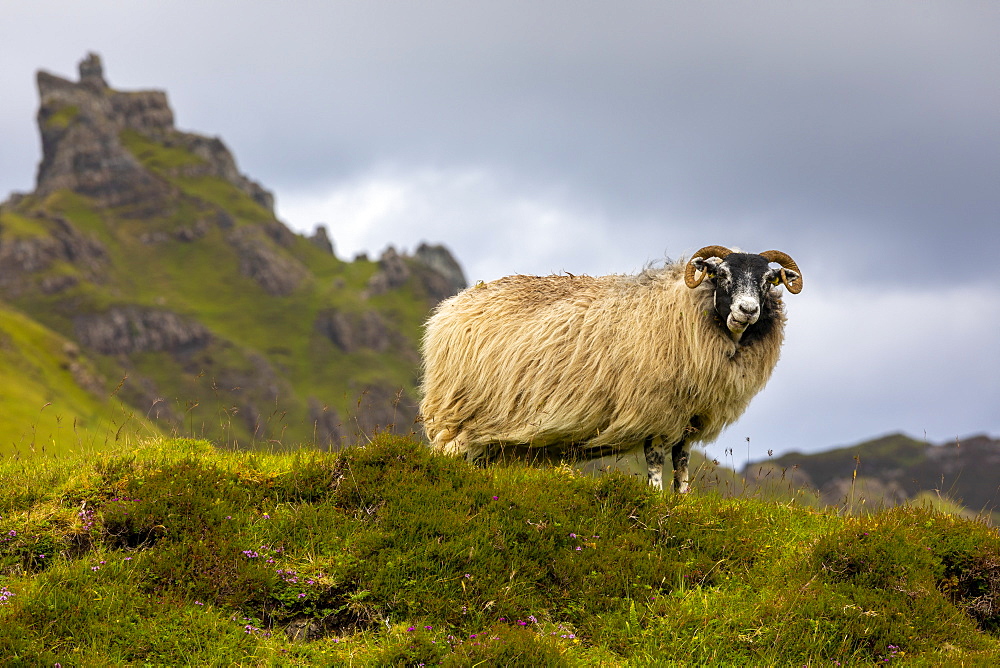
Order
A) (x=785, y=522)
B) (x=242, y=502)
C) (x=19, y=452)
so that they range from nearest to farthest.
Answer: (x=242, y=502), (x=785, y=522), (x=19, y=452)

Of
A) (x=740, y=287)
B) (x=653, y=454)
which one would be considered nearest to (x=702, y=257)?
(x=740, y=287)

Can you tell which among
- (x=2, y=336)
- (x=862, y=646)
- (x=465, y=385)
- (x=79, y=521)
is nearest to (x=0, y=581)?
(x=79, y=521)

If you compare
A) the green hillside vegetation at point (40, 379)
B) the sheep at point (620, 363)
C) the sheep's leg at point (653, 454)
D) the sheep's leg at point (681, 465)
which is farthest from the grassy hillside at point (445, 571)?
the green hillside vegetation at point (40, 379)

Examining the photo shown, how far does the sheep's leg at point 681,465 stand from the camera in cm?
1125

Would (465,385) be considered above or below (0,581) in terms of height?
above

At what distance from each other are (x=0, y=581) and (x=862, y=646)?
7.66m

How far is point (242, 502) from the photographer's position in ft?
29.5

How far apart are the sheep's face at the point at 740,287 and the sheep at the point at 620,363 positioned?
16mm

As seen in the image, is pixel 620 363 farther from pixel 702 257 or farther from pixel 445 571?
pixel 445 571

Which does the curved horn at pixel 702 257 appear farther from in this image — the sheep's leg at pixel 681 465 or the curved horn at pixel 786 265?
the sheep's leg at pixel 681 465

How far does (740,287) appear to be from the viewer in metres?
11.2

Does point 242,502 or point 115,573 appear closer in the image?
point 115,573

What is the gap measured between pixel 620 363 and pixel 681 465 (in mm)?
1591

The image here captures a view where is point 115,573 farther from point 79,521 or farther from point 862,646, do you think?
point 862,646
